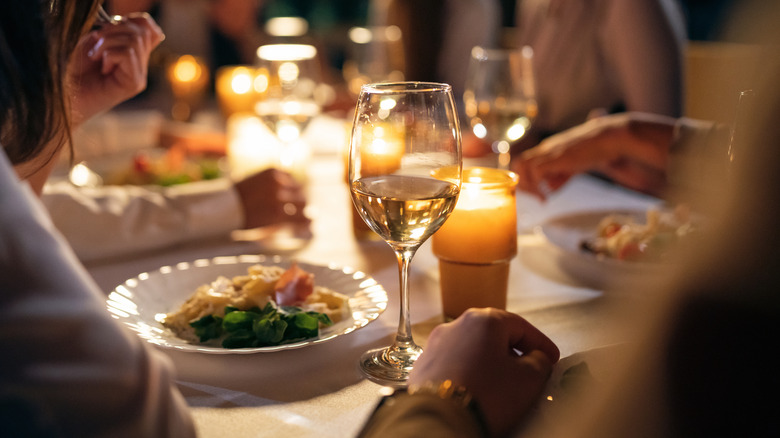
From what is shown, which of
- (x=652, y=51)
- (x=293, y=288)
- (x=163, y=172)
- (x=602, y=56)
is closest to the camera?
(x=293, y=288)

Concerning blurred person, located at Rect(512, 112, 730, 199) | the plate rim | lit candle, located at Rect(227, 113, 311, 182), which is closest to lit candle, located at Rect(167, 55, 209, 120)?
lit candle, located at Rect(227, 113, 311, 182)

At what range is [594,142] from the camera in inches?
52.5

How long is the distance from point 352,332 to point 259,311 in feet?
0.38

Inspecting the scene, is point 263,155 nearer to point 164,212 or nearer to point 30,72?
point 164,212

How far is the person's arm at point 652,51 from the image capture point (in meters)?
1.99

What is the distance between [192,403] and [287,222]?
696 mm

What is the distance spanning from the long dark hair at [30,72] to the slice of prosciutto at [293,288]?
30 centimetres

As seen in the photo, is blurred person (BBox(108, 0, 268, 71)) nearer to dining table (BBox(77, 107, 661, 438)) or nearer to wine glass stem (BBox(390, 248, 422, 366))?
dining table (BBox(77, 107, 661, 438))

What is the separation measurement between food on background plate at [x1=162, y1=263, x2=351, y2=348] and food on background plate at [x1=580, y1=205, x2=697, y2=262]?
46cm

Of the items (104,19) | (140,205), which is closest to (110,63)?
(104,19)

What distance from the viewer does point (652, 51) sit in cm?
201

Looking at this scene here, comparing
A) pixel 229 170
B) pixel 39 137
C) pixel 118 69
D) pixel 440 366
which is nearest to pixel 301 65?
pixel 229 170

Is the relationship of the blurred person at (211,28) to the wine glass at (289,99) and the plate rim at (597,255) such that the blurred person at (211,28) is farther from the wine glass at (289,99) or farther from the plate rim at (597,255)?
the plate rim at (597,255)

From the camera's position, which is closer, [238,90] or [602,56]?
[602,56]
